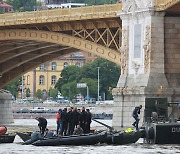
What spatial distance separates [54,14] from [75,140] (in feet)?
106

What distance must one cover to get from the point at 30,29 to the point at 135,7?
17.8 m

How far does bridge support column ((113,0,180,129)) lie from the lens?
88938 millimetres

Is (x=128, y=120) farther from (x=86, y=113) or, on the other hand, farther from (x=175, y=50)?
(x=86, y=113)

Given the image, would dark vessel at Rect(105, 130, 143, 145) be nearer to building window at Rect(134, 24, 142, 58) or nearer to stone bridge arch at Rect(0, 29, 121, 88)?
building window at Rect(134, 24, 142, 58)

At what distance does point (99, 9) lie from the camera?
9662 cm

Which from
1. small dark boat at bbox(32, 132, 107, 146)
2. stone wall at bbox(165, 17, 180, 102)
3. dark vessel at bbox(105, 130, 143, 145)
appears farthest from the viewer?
→ stone wall at bbox(165, 17, 180, 102)

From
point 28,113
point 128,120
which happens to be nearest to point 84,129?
point 128,120

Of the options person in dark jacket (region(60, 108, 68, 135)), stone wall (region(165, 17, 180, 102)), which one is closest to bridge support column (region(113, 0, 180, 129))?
stone wall (region(165, 17, 180, 102))

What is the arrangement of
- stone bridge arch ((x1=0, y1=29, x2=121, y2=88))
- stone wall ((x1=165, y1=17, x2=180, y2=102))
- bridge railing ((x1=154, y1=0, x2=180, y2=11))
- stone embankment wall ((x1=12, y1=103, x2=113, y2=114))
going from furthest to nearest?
stone embankment wall ((x1=12, y1=103, x2=113, y2=114)), stone bridge arch ((x1=0, y1=29, x2=121, y2=88)), stone wall ((x1=165, y1=17, x2=180, y2=102)), bridge railing ((x1=154, y1=0, x2=180, y2=11))

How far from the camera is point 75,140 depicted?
71.5 meters

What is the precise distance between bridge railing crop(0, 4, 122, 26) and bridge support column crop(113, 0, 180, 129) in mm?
3531

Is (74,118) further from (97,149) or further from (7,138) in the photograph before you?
(97,149)

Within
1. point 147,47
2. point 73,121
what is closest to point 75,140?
point 73,121

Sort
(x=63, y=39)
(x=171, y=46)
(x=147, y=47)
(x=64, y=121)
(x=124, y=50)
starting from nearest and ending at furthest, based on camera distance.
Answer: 1. (x=64, y=121)
2. (x=147, y=47)
3. (x=171, y=46)
4. (x=124, y=50)
5. (x=63, y=39)
